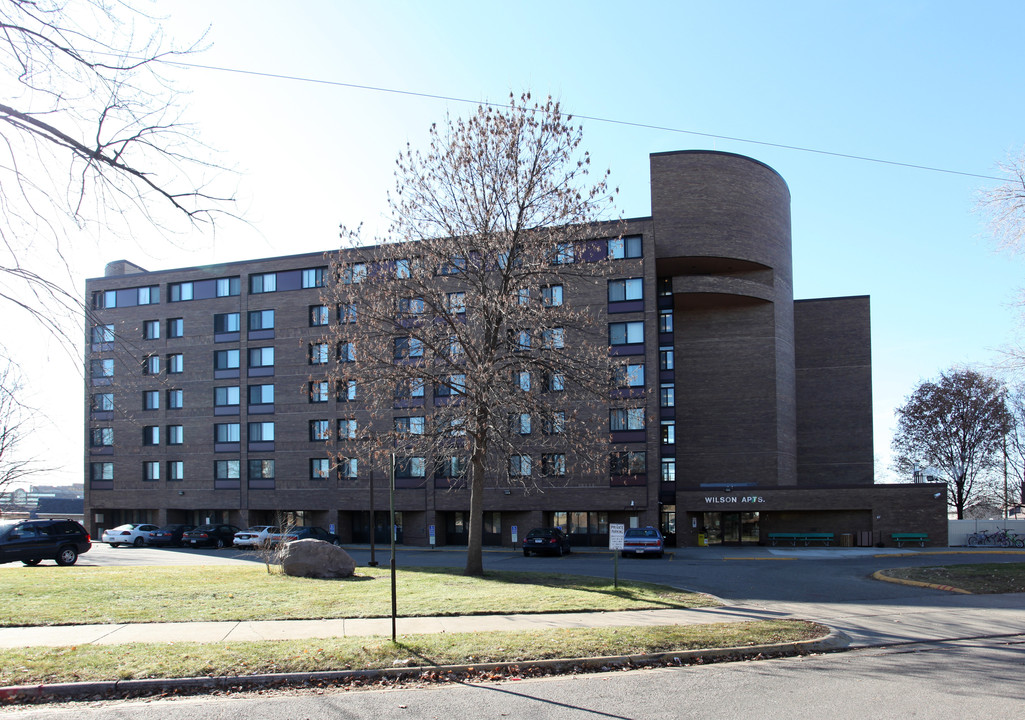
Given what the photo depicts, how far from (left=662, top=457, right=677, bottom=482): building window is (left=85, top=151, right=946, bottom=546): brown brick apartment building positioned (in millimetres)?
135

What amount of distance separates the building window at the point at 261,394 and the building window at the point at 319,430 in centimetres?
342

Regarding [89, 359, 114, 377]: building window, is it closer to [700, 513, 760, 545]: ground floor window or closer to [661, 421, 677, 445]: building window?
[661, 421, 677, 445]: building window

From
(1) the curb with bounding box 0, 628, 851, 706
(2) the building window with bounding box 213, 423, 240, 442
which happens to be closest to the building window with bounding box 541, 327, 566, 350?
(1) the curb with bounding box 0, 628, 851, 706

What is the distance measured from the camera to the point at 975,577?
2003 cm

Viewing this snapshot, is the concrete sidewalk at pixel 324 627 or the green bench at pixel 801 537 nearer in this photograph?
the concrete sidewalk at pixel 324 627

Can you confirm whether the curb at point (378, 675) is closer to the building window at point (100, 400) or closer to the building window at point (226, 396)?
the building window at point (100, 400)

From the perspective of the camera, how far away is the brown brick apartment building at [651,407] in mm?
41656

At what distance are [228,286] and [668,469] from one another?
104 feet

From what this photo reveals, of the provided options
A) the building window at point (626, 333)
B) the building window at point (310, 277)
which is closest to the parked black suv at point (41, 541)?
the building window at point (310, 277)

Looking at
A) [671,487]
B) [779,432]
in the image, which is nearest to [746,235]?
[779,432]

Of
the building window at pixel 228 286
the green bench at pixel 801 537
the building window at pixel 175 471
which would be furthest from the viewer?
the building window at pixel 175 471

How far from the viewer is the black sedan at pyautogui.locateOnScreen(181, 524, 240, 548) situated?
4206cm

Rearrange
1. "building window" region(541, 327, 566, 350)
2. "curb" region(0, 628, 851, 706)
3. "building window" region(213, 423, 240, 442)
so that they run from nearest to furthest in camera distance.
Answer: "curb" region(0, 628, 851, 706), "building window" region(541, 327, 566, 350), "building window" region(213, 423, 240, 442)

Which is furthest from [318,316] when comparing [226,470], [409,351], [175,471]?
[409,351]
